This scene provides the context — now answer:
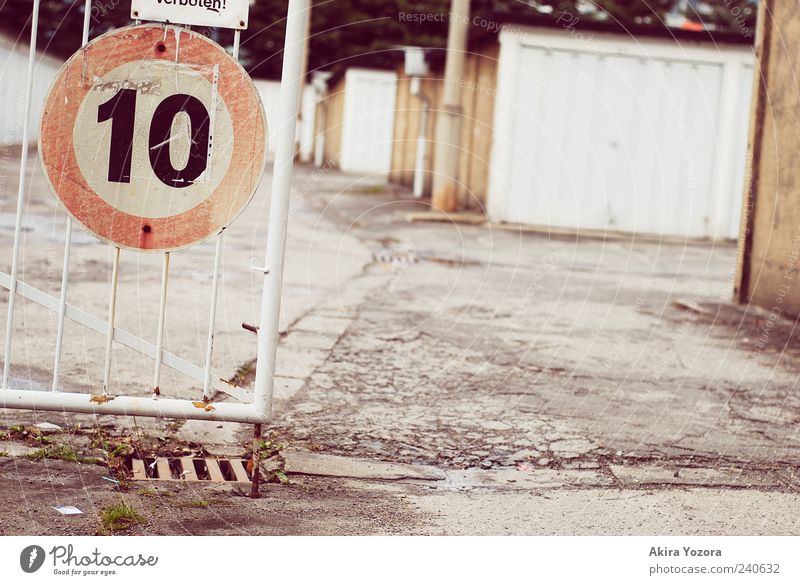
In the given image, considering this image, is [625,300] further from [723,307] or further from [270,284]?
[270,284]

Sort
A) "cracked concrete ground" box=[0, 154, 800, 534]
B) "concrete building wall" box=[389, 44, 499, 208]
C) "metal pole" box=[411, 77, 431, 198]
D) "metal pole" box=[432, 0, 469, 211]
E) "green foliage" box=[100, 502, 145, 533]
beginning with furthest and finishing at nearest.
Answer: "metal pole" box=[411, 77, 431, 198]
"concrete building wall" box=[389, 44, 499, 208]
"metal pole" box=[432, 0, 469, 211]
"cracked concrete ground" box=[0, 154, 800, 534]
"green foliage" box=[100, 502, 145, 533]

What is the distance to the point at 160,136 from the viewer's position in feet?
9.09

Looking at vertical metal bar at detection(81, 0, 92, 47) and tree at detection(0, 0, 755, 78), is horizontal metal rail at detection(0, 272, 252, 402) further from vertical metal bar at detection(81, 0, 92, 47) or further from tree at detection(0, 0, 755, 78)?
tree at detection(0, 0, 755, 78)

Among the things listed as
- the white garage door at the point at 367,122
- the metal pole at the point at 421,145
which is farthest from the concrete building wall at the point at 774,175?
the white garage door at the point at 367,122

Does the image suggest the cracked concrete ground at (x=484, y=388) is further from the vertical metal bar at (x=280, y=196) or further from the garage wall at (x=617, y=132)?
the garage wall at (x=617, y=132)

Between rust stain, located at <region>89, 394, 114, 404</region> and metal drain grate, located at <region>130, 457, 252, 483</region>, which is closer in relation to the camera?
rust stain, located at <region>89, 394, 114, 404</region>

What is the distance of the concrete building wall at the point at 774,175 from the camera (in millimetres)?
6555

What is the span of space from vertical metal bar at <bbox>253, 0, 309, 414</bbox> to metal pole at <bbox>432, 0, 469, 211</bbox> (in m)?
9.47

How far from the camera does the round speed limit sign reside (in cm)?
273

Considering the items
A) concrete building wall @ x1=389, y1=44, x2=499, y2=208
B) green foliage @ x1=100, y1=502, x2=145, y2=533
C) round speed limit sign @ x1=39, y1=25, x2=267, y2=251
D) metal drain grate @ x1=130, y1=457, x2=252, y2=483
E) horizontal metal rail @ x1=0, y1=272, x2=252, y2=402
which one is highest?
concrete building wall @ x1=389, y1=44, x2=499, y2=208

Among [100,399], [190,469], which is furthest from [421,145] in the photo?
[100,399]

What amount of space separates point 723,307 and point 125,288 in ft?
12.5

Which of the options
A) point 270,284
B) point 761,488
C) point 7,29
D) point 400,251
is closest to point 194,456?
point 270,284

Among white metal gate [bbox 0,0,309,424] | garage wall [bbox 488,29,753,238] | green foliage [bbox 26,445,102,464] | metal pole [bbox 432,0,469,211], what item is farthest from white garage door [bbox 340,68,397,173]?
white metal gate [bbox 0,0,309,424]
